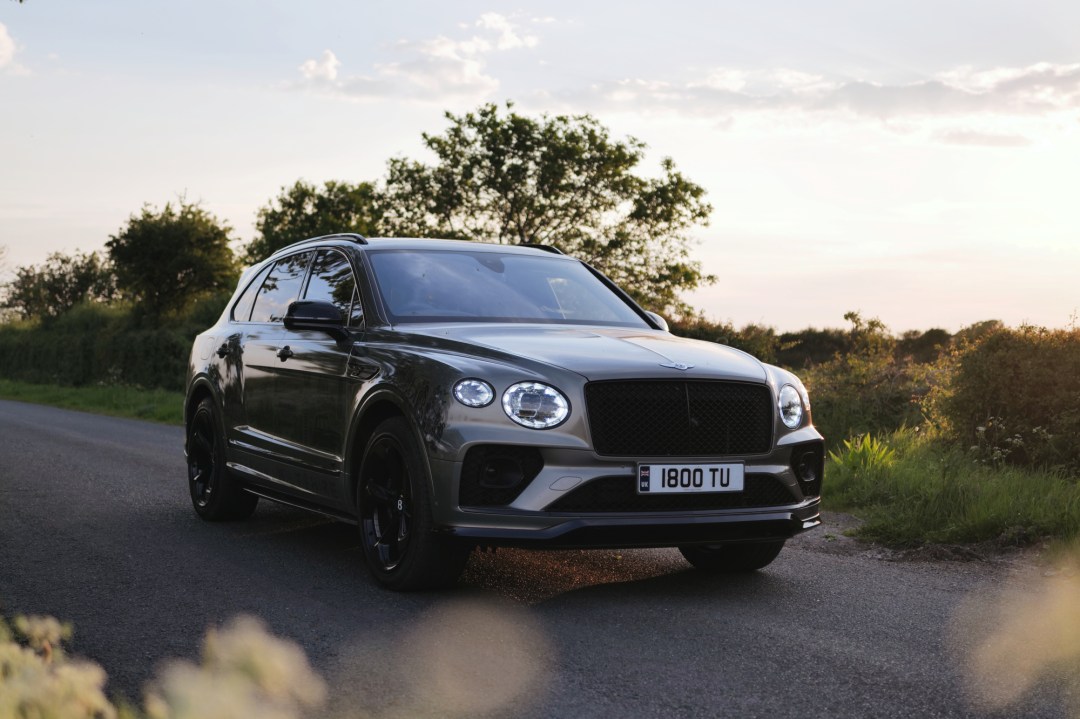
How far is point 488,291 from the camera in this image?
6.80 meters

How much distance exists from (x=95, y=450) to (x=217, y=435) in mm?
6601

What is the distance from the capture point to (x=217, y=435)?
26.8 feet

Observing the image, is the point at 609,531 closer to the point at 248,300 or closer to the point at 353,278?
the point at 353,278

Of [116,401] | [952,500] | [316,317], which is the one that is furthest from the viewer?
[116,401]

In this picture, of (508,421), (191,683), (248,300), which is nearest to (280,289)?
(248,300)

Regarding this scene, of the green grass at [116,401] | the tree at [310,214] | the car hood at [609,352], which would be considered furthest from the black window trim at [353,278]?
the tree at [310,214]

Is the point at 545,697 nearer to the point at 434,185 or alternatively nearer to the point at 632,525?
the point at 632,525

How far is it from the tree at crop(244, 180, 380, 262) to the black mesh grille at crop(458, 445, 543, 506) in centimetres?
6706

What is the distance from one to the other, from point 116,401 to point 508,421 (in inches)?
948

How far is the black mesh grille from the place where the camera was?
5.22 m

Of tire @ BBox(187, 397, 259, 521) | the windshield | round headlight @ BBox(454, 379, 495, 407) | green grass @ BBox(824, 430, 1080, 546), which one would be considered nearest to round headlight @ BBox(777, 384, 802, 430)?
the windshield

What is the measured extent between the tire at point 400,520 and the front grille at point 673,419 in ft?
2.74

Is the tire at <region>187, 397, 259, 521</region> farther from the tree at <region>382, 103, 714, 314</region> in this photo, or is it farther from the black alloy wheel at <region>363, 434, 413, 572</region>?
the tree at <region>382, 103, 714, 314</region>

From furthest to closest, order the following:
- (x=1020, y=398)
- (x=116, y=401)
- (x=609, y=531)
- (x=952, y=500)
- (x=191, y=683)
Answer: (x=116, y=401) → (x=1020, y=398) → (x=952, y=500) → (x=609, y=531) → (x=191, y=683)
